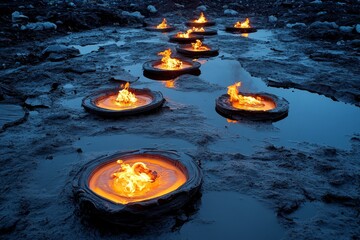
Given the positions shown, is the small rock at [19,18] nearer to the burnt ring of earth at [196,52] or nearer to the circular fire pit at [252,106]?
the burnt ring of earth at [196,52]

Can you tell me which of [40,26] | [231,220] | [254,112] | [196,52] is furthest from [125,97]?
[40,26]

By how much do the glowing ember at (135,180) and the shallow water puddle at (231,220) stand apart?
0.49 m

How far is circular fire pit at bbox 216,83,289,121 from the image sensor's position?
21.9 feet

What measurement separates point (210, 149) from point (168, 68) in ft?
16.1

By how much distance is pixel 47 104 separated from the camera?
7.74 m

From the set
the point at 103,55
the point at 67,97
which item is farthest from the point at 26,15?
the point at 67,97

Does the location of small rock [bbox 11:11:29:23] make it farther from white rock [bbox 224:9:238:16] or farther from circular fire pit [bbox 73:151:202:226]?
circular fire pit [bbox 73:151:202:226]

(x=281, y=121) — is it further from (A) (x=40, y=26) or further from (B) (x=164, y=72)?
(A) (x=40, y=26)

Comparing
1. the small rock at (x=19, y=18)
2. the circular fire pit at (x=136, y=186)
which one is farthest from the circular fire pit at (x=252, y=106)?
the small rock at (x=19, y=18)

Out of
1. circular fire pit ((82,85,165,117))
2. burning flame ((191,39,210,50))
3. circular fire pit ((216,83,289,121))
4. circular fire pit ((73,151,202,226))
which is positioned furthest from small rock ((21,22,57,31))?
circular fire pit ((73,151,202,226))

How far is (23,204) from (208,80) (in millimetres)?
6428

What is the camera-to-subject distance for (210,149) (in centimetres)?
570

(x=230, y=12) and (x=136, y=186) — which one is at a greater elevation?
(x=230, y=12)

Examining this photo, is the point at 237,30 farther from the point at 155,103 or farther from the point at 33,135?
the point at 33,135
